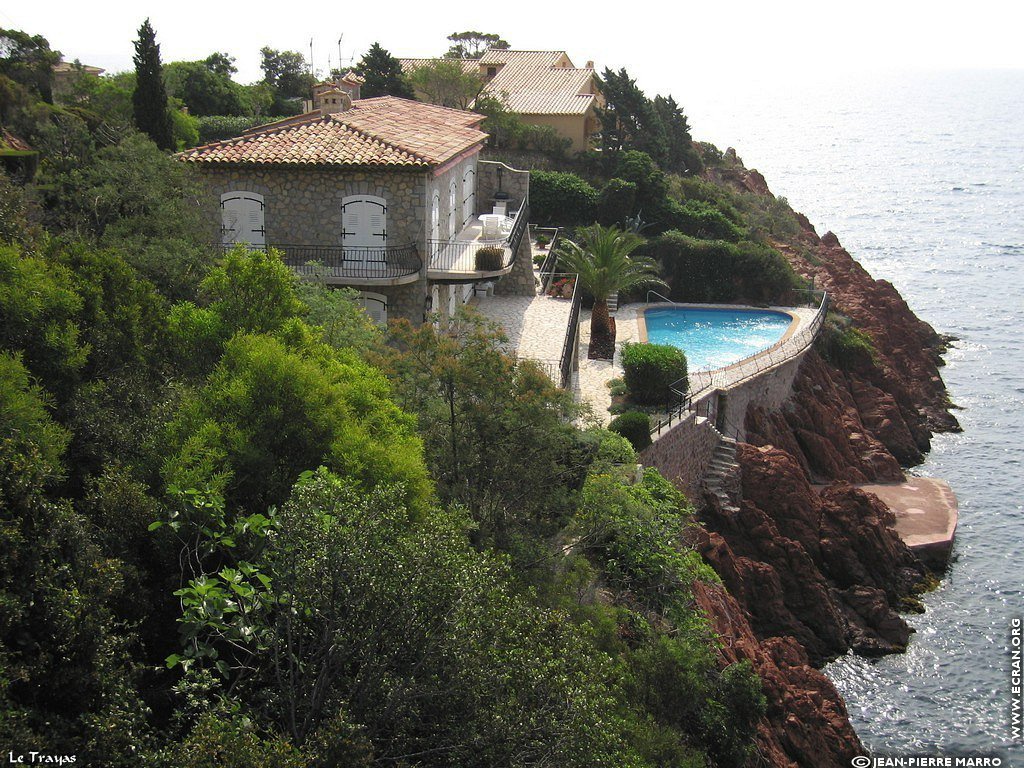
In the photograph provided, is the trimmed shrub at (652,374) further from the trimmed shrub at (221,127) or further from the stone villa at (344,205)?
the trimmed shrub at (221,127)

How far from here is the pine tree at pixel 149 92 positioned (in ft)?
107

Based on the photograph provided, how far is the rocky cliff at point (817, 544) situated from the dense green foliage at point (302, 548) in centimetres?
388

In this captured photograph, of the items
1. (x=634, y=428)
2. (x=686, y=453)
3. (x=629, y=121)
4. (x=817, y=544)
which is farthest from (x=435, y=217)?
(x=629, y=121)

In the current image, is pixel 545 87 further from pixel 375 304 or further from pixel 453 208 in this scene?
pixel 375 304

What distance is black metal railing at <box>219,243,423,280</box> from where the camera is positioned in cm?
2520

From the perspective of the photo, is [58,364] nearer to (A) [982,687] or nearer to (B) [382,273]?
(B) [382,273]

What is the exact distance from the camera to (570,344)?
93.5ft

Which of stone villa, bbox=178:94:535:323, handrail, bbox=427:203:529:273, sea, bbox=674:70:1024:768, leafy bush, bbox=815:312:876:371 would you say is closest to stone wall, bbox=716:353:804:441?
leafy bush, bbox=815:312:876:371

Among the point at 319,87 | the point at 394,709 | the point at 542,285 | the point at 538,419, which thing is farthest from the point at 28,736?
the point at 542,285

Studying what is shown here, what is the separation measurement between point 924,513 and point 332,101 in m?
22.9

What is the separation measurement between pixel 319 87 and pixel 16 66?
50.4 ft

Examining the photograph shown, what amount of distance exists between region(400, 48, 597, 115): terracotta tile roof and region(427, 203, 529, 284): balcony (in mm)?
24265

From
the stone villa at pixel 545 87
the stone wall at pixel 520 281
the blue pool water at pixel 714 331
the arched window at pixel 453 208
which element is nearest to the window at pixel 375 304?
the arched window at pixel 453 208

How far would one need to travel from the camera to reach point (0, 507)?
9445 millimetres
